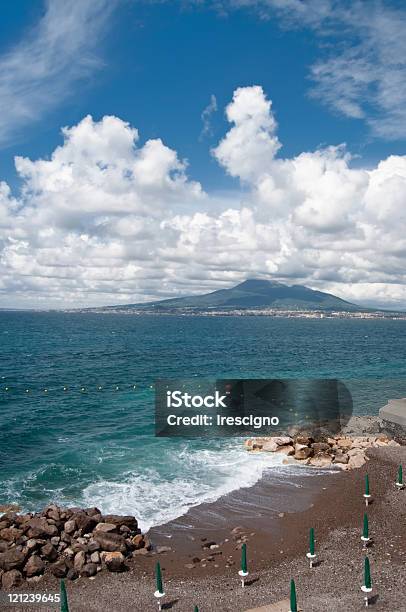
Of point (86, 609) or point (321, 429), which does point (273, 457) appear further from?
point (86, 609)

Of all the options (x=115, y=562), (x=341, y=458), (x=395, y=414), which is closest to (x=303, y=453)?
(x=341, y=458)

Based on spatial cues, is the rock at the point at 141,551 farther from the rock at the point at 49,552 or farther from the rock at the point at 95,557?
the rock at the point at 49,552

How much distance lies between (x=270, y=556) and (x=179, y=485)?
35.7 feet

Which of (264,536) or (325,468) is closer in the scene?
(264,536)

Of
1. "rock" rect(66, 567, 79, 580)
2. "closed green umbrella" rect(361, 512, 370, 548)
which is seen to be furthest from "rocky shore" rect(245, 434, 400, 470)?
"rock" rect(66, 567, 79, 580)

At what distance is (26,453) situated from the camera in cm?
3869

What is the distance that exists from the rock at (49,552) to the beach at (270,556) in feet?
3.99

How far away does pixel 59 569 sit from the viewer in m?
20.5

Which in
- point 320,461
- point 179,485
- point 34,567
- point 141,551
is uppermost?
point 34,567

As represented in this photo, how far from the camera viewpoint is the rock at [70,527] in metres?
23.2

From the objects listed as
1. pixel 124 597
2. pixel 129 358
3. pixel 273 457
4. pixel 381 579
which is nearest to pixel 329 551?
pixel 381 579

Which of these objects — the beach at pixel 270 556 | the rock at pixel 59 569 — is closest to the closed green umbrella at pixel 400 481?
the beach at pixel 270 556

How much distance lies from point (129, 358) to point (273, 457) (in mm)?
64537

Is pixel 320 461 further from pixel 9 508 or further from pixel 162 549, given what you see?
pixel 9 508
